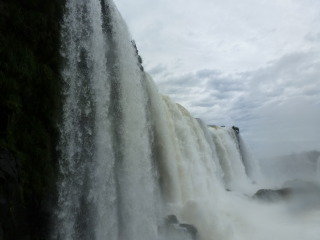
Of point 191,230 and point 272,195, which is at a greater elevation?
point 272,195

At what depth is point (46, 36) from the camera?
29.0ft

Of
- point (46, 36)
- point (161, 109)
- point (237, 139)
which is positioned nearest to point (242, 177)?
point (237, 139)

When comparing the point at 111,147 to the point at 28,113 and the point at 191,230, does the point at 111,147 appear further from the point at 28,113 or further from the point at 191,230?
the point at 191,230

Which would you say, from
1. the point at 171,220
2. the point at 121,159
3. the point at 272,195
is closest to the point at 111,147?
the point at 121,159

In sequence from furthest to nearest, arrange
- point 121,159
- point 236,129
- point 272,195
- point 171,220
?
point 236,129, point 272,195, point 171,220, point 121,159

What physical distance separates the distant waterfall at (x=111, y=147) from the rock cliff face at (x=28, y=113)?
0.41 metres

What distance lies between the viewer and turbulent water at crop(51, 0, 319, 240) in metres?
8.96

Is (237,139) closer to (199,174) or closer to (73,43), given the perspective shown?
(199,174)

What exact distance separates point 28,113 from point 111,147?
2.89 m

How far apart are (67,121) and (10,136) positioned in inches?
70.3

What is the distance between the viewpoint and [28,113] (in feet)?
26.6

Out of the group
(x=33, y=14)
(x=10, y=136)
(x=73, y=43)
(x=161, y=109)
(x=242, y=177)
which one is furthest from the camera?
(x=242, y=177)

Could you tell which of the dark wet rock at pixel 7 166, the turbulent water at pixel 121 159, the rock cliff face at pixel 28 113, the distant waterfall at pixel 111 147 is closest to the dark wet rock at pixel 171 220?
the turbulent water at pixel 121 159

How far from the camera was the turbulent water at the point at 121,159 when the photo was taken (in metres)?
8.96
